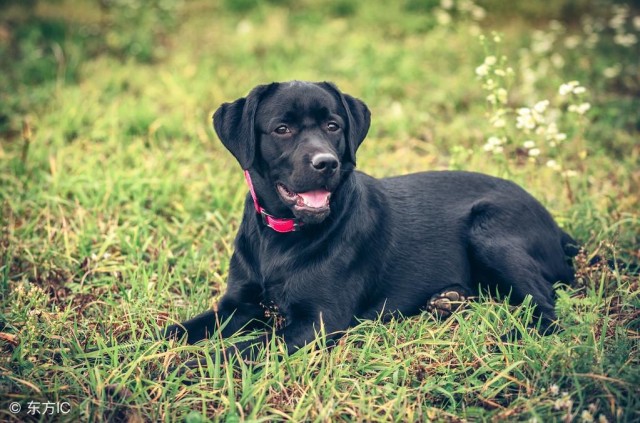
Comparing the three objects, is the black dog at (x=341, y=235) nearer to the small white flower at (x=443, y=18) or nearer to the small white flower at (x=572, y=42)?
the small white flower at (x=572, y=42)

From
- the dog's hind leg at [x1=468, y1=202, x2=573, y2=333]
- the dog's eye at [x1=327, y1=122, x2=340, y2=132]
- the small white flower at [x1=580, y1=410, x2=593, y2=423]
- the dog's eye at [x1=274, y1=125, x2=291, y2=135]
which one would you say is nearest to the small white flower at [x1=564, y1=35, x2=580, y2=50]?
the dog's hind leg at [x1=468, y1=202, x2=573, y2=333]

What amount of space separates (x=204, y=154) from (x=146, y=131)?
0.69 meters

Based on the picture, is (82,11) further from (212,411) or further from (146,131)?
(212,411)

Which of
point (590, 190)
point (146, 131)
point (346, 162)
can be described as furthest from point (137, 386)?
point (590, 190)

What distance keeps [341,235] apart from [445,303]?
0.66m

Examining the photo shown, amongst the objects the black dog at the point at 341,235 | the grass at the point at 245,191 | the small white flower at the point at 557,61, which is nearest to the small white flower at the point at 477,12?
the grass at the point at 245,191

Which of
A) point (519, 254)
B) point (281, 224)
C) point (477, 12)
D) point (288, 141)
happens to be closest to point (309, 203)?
point (281, 224)

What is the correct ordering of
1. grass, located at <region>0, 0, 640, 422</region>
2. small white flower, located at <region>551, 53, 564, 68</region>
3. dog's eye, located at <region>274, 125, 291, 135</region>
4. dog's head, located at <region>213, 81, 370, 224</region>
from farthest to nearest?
small white flower, located at <region>551, 53, 564, 68</region>
dog's eye, located at <region>274, 125, 291, 135</region>
dog's head, located at <region>213, 81, 370, 224</region>
grass, located at <region>0, 0, 640, 422</region>

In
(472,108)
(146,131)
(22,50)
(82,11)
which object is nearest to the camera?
(146,131)

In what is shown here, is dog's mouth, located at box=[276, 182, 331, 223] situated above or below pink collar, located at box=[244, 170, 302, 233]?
above

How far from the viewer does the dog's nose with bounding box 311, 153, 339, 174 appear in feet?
9.62

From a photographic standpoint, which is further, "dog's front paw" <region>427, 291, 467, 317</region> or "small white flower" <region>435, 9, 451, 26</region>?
"small white flower" <region>435, 9, 451, 26</region>

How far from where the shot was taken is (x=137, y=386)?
2600 mm

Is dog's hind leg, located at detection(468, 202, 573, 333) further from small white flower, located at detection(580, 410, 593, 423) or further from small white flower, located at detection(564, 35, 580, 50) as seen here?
small white flower, located at detection(564, 35, 580, 50)
